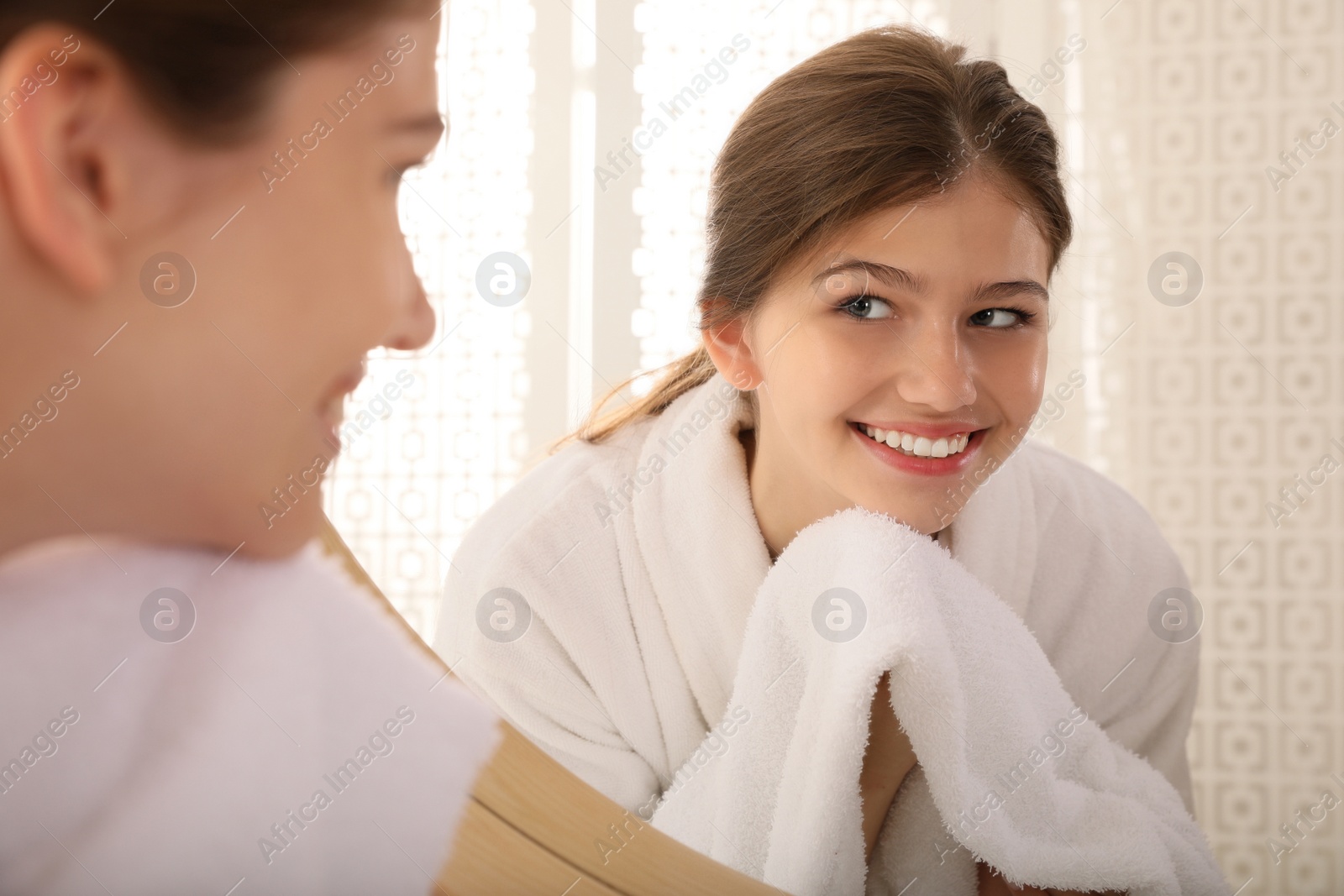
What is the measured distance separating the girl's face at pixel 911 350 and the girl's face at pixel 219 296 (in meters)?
0.26

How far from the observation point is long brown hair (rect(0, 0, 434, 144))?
15 centimetres

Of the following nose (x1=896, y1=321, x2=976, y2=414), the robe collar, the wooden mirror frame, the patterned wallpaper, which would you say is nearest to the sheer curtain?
the patterned wallpaper

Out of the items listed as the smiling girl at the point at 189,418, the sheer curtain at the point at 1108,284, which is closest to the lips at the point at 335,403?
the smiling girl at the point at 189,418

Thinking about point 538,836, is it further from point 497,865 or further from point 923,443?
point 923,443

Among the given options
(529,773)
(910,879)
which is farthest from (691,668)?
(529,773)

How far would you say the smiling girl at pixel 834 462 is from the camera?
403 millimetres

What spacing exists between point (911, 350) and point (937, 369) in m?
0.02

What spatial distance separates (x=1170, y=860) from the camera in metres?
0.36

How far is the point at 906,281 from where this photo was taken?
394 millimetres

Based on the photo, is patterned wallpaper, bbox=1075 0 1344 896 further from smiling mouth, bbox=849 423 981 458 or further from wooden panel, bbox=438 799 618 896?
wooden panel, bbox=438 799 618 896

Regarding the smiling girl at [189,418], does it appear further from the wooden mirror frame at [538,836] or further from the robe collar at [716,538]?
the robe collar at [716,538]

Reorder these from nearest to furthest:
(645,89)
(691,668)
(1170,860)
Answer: (1170,860)
(691,668)
(645,89)

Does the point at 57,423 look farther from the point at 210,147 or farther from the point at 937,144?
Answer: the point at 937,144

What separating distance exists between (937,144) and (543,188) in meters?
0.29
